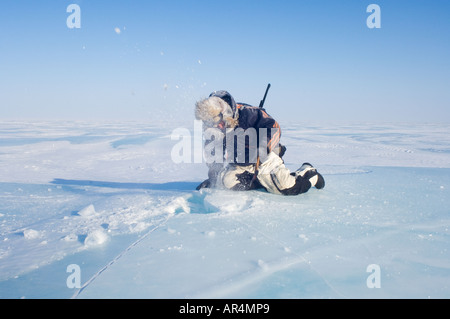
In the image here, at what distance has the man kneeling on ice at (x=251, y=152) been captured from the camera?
2691mm

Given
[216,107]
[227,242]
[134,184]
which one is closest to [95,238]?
[227,242]

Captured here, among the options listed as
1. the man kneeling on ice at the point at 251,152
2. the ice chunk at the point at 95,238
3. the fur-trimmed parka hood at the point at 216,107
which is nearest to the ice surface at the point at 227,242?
the ice chunk at the point at 95,238

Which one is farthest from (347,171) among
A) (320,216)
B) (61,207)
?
(61,207)

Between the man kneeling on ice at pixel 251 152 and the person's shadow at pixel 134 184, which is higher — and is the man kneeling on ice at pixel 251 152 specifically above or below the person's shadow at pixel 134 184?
above

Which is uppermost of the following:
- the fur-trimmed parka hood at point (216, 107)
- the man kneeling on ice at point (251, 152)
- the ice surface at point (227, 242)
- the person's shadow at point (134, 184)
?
the fur-trimmed parka hood at point (216, 107)

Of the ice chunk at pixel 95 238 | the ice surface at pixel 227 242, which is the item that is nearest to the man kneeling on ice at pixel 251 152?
the ice surface at pixel 227 242

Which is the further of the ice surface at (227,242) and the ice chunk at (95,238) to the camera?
the ice chunk at (95,238)

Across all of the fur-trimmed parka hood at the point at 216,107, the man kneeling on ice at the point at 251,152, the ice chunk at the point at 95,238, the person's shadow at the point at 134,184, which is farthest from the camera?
the person's shadow at the point at 134,184

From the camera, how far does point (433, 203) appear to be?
245cm

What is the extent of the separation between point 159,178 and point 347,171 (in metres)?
2.90

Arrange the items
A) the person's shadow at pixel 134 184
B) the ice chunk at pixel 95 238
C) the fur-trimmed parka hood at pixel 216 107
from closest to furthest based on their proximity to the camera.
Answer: the ice chunk at pixel 95 238 → the fur-trimmed parka hood at pixel 216 107 → the person's shadow at pixel 134 184

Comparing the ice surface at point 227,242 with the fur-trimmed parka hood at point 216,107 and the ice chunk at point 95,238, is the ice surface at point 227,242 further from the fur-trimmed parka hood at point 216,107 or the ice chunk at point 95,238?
the fur-trimmed parka hood at point 216,107

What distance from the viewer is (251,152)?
2740 millimetres
